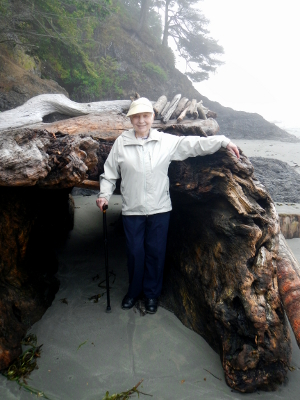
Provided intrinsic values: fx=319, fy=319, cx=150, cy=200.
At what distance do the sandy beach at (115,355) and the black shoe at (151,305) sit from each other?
0.08m

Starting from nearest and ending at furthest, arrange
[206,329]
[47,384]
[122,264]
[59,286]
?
[47,384]
[206,329]
[59,286]
[122,264]

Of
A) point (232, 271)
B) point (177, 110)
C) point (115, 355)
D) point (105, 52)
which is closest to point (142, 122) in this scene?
point (232, 271)

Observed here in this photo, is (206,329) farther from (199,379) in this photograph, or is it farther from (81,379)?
(81,379)

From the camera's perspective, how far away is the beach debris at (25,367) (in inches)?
106

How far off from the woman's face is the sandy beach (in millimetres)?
2038

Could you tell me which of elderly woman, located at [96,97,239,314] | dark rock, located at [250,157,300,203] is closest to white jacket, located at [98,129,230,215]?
elderly woman, located at [96,97,239,314]

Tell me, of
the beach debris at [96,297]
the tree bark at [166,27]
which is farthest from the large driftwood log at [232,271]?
the tree bark at [166,27]

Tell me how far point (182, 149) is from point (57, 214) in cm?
233

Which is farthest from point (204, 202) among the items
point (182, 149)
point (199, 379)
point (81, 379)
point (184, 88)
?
point (184, 88)

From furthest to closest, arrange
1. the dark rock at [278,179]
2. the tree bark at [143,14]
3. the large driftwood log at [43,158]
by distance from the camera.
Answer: the tree bark at [143,14] → the dark rock at [278,179] → the large driftwood log at [43,158]

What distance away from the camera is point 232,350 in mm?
2811

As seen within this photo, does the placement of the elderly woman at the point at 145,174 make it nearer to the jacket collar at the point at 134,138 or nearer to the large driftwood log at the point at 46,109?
the jacket collar at the point at 134,138

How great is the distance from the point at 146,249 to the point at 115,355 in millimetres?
1112

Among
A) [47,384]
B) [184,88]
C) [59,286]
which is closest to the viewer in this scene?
[47,384]
